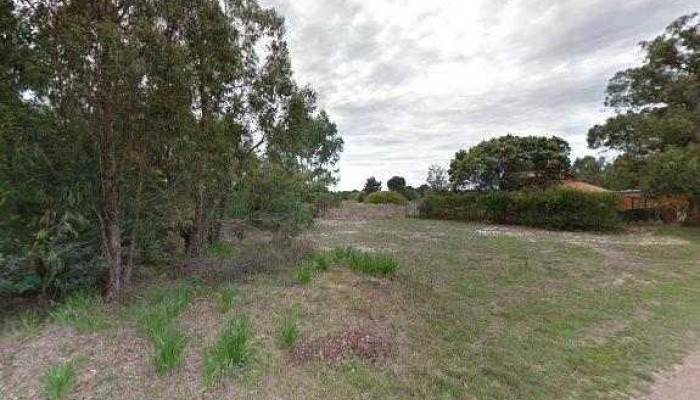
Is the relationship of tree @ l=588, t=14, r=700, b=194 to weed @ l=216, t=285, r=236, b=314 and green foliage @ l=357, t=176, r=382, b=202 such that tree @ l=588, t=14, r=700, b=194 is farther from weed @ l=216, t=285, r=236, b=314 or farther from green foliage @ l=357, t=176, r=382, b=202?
green foliage @ l=357, t=176, r=382, b=202

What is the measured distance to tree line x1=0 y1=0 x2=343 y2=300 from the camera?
4.07 meters

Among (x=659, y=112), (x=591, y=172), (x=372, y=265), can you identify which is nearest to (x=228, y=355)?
(x=372, y=265)

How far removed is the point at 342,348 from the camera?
11.4 feet

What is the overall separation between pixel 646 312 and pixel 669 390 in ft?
8.17

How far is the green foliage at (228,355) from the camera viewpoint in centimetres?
296

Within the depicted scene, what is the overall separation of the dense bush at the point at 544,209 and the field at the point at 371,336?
8.87m

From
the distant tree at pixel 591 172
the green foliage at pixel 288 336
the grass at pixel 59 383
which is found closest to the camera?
the grass at pixel 59 383

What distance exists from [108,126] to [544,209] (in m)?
16.3

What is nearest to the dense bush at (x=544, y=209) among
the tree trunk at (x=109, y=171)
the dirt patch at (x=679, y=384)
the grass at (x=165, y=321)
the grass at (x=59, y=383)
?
the dirt patch at (x=679, y=384)

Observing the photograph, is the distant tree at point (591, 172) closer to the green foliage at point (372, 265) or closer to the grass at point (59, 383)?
the green foliage at point (372, 265)

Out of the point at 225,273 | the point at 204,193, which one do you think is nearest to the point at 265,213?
the point at 204,193

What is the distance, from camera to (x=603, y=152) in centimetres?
1756

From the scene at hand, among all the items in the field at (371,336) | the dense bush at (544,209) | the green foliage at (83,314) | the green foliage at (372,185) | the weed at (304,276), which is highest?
the green foliage at (372,185)

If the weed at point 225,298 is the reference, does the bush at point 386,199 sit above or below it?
above
